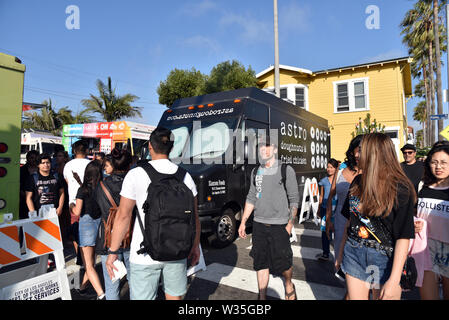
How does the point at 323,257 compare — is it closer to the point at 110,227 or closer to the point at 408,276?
the point at 408,276

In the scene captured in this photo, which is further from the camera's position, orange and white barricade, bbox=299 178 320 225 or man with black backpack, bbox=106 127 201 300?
orange and white barricade, bbox=299 178 320 225

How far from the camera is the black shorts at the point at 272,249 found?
135 inches

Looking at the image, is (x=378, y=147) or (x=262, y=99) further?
(x=262, y=99)

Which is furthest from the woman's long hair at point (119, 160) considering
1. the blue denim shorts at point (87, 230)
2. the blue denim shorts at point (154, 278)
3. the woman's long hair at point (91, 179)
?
the blue denim shorts at point (154, 278)

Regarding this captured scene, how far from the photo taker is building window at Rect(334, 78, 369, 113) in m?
18.1

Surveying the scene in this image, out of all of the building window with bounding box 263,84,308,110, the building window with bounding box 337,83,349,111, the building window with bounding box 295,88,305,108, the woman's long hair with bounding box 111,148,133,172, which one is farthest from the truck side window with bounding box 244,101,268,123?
the building window with bounding box 295,88,305,108

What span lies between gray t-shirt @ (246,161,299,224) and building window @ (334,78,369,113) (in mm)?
16772

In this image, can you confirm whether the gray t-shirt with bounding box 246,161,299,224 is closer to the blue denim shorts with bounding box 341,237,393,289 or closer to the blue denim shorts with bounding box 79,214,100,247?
the blue denim shorts with bounding box 341,237,393,289

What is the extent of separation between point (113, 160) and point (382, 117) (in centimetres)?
1827

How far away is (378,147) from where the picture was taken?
214 centimetres

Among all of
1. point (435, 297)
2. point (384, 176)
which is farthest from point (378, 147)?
point (435, 297)

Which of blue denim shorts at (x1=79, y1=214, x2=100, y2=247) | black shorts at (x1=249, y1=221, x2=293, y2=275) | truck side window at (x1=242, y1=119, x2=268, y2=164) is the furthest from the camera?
truck side window at (x1=242, y1=119, x2=268, y2=164)

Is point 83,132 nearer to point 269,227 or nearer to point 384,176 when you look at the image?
point 269,227

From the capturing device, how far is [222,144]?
19.6 ft
